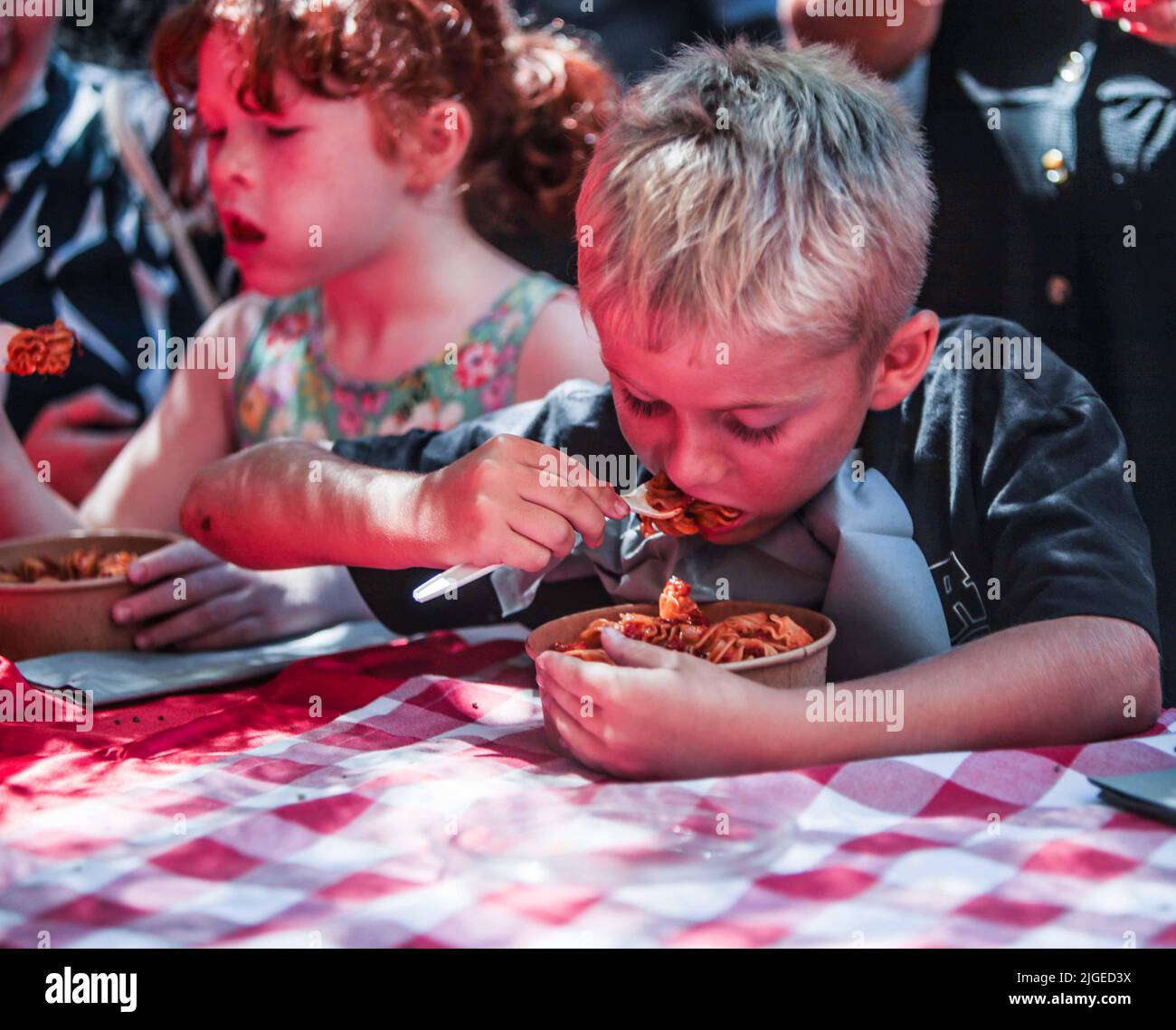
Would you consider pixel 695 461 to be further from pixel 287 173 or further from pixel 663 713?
pixel 287 173

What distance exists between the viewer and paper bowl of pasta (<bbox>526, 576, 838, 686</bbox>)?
1.14 metres

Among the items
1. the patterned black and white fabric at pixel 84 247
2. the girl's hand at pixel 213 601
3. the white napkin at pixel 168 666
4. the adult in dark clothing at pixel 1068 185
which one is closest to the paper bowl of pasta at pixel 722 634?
the white napkin at pixel 168 666

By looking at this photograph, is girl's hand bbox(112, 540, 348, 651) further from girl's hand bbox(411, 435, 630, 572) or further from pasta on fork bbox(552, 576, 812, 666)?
pasta on fork bbox(552, 576, 812, 666)

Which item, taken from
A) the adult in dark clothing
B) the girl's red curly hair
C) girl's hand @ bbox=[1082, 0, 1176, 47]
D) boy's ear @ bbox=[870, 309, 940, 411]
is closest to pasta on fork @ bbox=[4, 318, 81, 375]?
the girl's red curly hair

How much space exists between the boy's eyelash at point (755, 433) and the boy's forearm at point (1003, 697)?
0.77ft

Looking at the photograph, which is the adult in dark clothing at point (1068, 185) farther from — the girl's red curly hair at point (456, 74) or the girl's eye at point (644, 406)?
the girl's eye at point (644, 406)

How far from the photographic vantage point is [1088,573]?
122 cm

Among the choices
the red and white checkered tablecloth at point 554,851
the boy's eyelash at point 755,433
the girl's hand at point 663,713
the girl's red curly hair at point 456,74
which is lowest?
the red and white checkered tablecloth at point 554,851

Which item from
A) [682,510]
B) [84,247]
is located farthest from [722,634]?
[84,247]

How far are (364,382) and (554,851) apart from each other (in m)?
1.28

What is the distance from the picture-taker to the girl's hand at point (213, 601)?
1587mm

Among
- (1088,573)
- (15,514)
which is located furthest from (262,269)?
(1088,573)

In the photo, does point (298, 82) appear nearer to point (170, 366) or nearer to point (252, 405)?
point (252, 405)

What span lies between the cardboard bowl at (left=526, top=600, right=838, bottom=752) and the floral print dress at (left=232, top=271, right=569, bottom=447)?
0.76m
